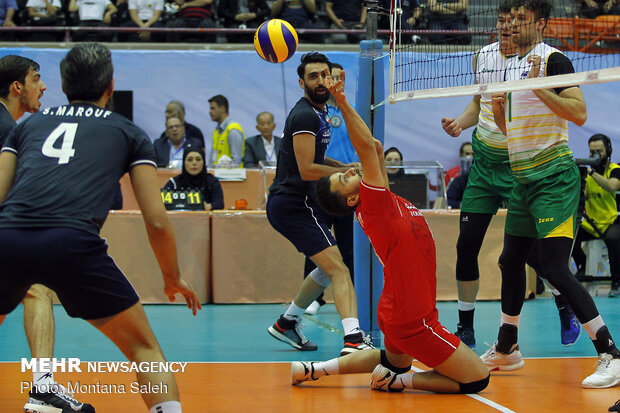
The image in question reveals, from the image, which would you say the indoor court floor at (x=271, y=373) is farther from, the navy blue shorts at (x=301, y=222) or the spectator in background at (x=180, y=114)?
the spectator in background at (x=180, y=114)

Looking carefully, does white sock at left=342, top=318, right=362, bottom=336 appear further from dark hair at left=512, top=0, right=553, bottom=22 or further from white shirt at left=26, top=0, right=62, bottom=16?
white shirt at left=26, top=0, right=62, bottom=16

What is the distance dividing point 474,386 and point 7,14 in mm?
12166

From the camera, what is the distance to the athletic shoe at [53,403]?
4.06m

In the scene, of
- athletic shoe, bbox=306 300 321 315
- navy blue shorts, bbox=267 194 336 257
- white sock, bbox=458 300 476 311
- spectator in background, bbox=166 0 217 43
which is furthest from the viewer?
spectator in background, bbox=166 0 217 43

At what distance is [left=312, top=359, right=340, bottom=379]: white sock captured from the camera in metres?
4.70

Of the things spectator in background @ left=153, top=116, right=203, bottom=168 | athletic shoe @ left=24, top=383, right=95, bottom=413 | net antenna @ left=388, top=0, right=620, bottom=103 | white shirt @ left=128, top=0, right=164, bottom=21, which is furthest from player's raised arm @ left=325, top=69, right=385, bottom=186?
white shirt @ left=128, top=0, right=164, bottom=21

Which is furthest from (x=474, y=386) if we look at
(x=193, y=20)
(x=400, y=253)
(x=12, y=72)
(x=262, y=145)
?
(x=193, y=20)

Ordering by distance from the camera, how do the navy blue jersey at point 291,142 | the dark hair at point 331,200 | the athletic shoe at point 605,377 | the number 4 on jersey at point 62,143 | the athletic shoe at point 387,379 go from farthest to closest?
the navy blue jersey at point 291,142, the athletic shoe at point 605,377, the athletic shoe at point 387,379, the dark hair at point 331,200, the number 4 on jersey at point 62,143

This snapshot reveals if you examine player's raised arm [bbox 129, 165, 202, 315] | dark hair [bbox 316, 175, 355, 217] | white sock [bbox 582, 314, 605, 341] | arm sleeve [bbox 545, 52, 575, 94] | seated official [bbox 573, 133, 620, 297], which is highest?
arm sleeve [bbox 545, 52, 575, 94]

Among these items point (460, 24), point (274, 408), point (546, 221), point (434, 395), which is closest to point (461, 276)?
point (546, 221)

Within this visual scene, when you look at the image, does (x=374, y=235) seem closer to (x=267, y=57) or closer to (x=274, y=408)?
(x=274, y=408)

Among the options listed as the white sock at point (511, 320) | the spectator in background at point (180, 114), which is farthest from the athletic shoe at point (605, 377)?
the spectator in background at point (180, 114)

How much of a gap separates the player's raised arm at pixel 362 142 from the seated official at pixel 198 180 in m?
5.01

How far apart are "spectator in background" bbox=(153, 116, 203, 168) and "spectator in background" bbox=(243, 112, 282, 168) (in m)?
0.71
